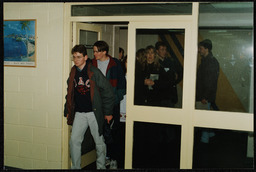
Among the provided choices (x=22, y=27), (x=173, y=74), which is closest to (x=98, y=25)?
(x=22, y=27)

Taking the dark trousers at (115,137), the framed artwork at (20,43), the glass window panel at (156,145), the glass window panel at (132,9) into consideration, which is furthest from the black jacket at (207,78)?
the framed artwork at (20,43)

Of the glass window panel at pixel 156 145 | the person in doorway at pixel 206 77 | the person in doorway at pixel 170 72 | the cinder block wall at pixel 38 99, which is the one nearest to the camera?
the person in doorway at pixel 206 77

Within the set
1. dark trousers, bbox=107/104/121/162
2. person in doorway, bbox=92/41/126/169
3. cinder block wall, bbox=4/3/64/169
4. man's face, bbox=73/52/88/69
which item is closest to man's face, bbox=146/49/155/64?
person in doorway, bbox=92/41/126/169

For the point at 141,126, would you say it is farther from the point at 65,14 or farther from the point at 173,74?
the point at 65,14

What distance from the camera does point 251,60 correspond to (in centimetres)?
379

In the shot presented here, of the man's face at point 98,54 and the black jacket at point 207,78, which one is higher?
the man's face at point 98,54

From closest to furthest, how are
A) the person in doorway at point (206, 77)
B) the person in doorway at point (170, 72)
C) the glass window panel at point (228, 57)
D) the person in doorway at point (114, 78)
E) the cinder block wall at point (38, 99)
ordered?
the glass window panel at point (228, 57), the person in doorway at point (206, 77), the person in doorway at point (170, 72), the cinder block wall at point (38, 99), the person in doorway at point (114, 78)

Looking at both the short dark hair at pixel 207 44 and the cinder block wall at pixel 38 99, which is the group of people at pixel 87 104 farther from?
the short dark hair at pixel 207 44

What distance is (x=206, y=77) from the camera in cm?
394

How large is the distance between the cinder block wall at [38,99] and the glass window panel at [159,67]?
3.56ft

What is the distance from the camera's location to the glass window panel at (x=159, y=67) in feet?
13.1

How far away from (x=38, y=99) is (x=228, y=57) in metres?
2.55

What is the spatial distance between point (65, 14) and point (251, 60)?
2404mm

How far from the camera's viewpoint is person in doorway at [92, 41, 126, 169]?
465 cm
